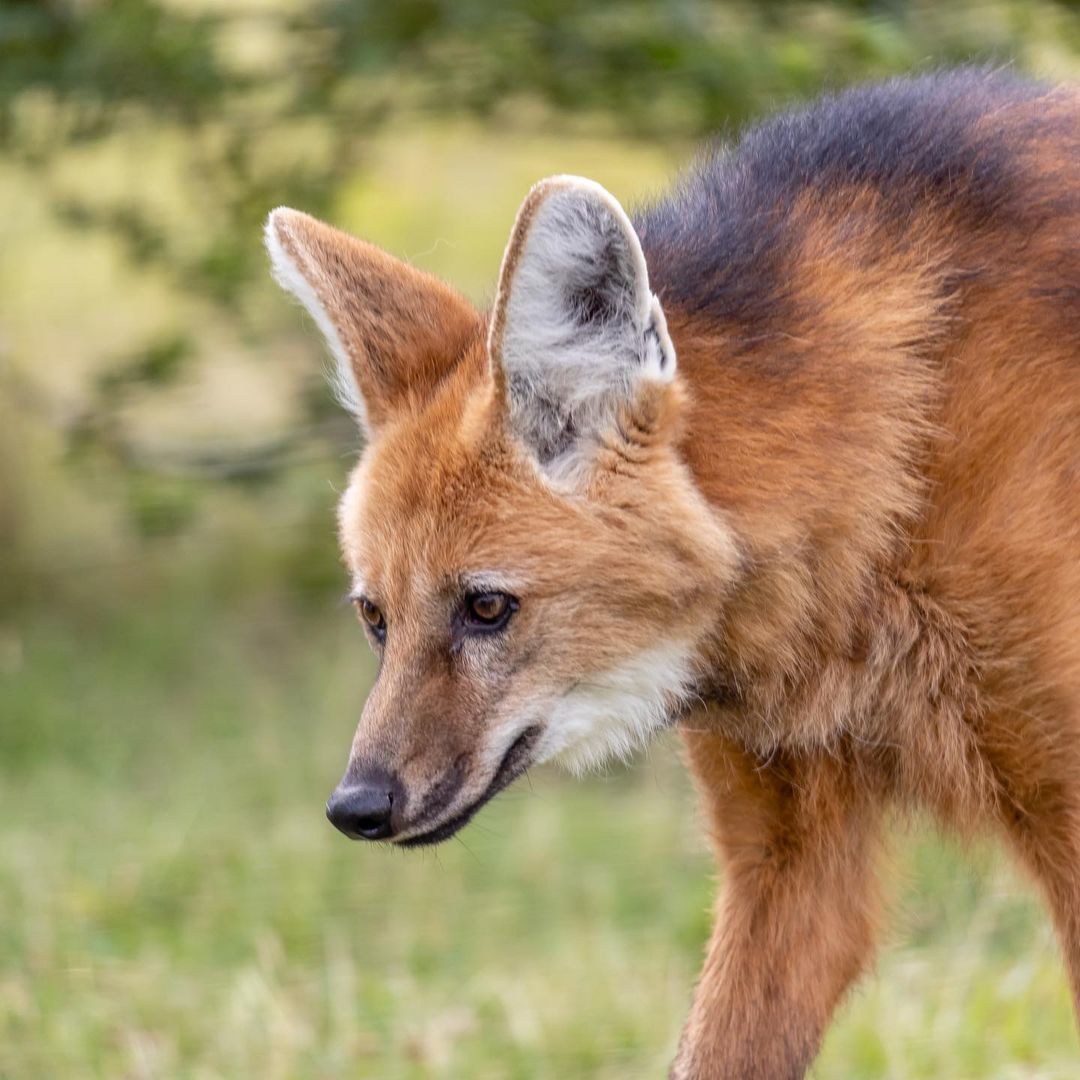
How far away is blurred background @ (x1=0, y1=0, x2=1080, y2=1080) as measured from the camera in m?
3.73

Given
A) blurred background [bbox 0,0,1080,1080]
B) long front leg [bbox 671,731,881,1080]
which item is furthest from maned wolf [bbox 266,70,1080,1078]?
blurred background [bbox 0,0,1080,1080]

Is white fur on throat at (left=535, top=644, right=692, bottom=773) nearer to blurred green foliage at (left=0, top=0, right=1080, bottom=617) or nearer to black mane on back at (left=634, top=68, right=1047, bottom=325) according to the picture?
black mane on back at (left=634, top=68, right=1047, bottom=325)

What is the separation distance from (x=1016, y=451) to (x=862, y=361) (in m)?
0.28

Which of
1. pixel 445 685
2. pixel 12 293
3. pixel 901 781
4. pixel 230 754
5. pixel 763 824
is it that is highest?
pixel 445 685

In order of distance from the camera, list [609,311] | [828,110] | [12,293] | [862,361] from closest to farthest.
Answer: [609,311] < [862,361] < [828,110] < [12,293]

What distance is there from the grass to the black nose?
42.1 inches

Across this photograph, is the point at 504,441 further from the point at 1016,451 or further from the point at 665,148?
the point at 665,148

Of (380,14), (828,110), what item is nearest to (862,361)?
(828,110)

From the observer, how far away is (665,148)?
20.9 feet

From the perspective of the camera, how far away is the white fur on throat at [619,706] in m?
2.67

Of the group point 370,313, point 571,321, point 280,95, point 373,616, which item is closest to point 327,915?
point 373,616

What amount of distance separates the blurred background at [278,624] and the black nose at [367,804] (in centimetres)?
105

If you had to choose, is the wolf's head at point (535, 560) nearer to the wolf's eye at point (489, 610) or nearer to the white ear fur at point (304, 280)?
the wolf's eye at point (489, 610)

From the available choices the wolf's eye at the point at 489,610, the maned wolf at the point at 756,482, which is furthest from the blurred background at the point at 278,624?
the wolf's eye at the point at 489,610
